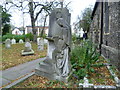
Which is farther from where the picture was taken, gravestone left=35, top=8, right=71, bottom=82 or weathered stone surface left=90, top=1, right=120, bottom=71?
weathered stone surface left=90, top=1, right=120, bottom=71

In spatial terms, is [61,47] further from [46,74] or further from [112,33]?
[112,33]

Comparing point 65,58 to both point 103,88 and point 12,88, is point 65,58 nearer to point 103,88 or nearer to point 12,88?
point 103,88

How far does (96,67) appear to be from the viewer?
17.7 feet

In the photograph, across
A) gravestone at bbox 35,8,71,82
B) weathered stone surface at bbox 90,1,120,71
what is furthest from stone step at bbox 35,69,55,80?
weathered stone surface at bbox 90,1,120,71

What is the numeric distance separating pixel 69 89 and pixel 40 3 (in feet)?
57.1

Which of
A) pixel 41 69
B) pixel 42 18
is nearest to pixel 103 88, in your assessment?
pixel 41 69

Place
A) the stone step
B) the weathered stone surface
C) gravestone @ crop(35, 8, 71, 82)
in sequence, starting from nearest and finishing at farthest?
1. gravestone @ crop(35, 8, 71, 82)
2. the stone step
3. the weathered stone surface

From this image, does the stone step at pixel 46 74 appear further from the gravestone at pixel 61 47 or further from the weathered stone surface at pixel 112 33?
the weathered stone surface at pixel 112 33

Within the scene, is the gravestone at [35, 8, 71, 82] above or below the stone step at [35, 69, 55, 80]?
above

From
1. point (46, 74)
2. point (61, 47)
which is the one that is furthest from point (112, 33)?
point (46, 74)

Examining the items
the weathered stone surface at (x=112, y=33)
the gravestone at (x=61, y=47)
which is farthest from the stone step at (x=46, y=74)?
the weathered stone surface at (x=112, y=33)

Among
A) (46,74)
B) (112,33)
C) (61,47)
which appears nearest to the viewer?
(61,47)

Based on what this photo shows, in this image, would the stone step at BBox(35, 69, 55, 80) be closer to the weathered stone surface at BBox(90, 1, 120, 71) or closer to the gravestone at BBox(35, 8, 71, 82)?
the gravestone at BBox(35, 8, 71, 82)

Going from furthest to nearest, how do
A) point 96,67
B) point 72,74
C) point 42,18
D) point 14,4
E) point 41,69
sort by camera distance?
1. point 42,18
2. point 14,4
3. point 96,67
4. point 41,69
5. point 72,74
